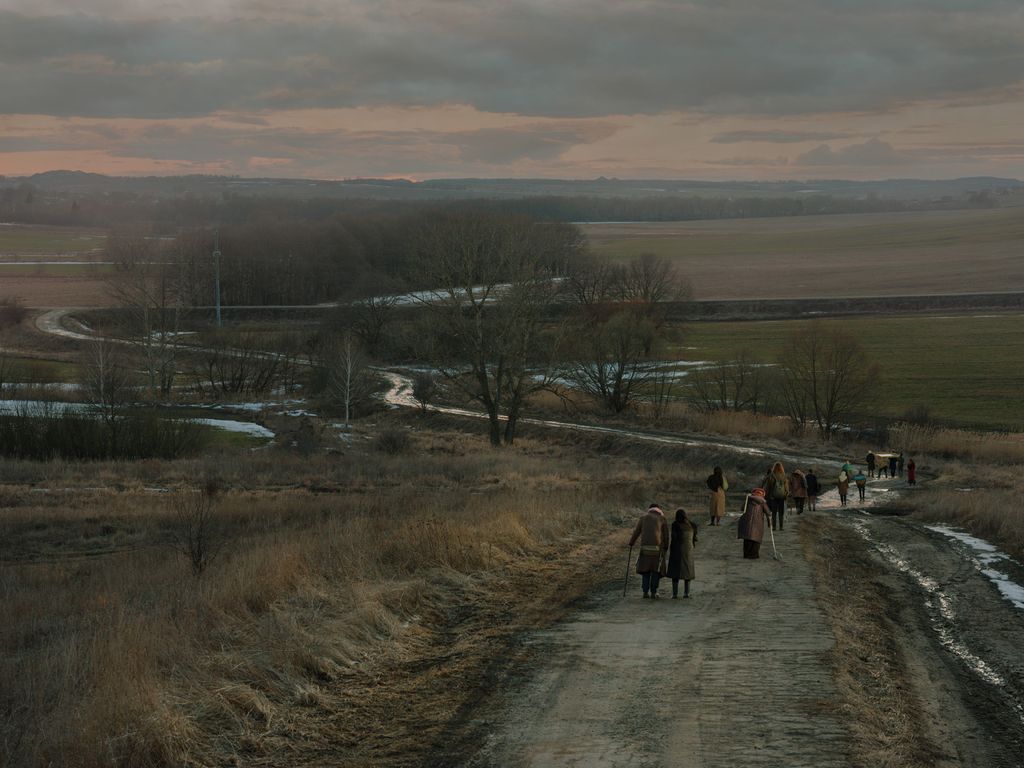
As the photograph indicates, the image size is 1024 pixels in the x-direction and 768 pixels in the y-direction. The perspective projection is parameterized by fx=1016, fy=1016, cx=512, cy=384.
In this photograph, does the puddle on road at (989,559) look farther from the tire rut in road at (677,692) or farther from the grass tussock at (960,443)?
the grass tussock at (960,443)

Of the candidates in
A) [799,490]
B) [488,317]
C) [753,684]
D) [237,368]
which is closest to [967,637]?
[753,684]

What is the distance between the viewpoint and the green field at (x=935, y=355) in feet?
206

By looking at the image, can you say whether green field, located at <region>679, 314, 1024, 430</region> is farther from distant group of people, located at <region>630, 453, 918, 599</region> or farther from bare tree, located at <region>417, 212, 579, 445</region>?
distant group of people, located at <region>630, 453, 918, 599</region>

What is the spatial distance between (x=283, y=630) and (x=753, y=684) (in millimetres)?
5135

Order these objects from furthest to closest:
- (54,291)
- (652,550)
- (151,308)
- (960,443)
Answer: (54,291) < (151,308) < (960,443) < (652,550)

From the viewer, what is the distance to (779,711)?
9.76 m

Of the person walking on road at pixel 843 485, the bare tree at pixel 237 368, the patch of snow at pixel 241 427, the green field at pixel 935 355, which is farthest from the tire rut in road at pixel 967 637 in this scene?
the bare tree at pixel 237 368

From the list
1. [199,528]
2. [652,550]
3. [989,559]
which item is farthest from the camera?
[989,559]

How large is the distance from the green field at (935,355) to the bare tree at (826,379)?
348 cm

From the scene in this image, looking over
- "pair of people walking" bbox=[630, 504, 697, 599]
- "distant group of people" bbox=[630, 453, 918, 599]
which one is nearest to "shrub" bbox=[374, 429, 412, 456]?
"distant group of people" bbox=[630, 453, 918, 599]

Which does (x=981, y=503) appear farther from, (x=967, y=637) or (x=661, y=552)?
(x=661, y=552)

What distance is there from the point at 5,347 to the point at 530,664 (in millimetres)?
93596

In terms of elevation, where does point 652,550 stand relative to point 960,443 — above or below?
above

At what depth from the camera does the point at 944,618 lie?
49.6 feet
